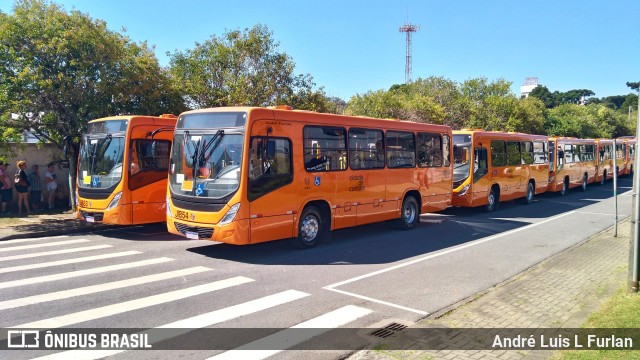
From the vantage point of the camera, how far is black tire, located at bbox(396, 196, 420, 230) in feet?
46.1

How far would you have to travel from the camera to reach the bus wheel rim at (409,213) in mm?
14180

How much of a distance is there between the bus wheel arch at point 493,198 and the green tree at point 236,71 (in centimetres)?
1002

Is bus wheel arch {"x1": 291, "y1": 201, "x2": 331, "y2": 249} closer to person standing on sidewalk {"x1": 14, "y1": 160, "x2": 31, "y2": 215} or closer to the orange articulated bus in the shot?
the orange articulated bus

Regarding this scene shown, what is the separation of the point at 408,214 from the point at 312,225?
14.1ft

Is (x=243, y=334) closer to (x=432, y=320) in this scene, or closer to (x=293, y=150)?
(x=432, y=320)

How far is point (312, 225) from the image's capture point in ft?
36.5

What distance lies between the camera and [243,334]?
19.1ft

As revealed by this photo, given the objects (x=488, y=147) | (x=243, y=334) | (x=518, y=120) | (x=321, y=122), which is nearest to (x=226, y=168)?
(x=321, y=122)

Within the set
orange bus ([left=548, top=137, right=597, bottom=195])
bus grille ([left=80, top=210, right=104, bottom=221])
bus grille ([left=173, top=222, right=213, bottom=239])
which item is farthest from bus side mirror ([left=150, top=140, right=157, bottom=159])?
orange bus ([left=548, top=137, right=597, bottom=195])

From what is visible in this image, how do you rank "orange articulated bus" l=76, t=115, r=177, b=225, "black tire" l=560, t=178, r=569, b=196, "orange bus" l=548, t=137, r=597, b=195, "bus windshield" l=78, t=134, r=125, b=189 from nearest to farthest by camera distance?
1. "orange articulated bus" l=76, t=115, r=177, b=225
2. "bus windshield" l=78, t=134, r=125, b=189
3. "orange bus" l=548, t=137, r=597, b=195
4. "black tire" l=560, t=178, r=569, b=196

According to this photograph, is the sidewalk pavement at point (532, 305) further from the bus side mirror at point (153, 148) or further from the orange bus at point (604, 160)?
the orange bus at point (604, 160)

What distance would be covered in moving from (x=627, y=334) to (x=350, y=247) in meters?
6.60

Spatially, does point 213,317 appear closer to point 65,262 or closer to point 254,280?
point 254,280

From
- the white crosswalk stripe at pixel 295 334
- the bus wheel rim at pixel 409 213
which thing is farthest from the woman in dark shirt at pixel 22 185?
the white crosswalk stripe at pixel 295 334
